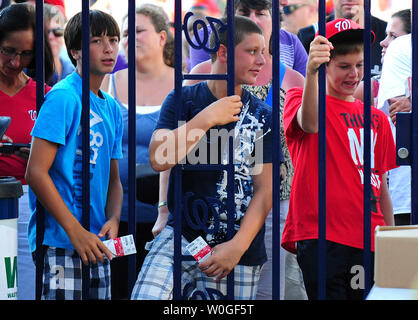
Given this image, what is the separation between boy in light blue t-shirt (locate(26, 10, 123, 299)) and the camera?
292 cm

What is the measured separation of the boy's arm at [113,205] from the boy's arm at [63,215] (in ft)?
0.49

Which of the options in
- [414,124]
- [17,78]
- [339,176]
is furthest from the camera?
[17,78]

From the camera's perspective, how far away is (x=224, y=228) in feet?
10.6

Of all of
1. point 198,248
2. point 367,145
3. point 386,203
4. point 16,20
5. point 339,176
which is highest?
point 16,20

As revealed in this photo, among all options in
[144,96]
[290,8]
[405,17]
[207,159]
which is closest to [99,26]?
[207,159]

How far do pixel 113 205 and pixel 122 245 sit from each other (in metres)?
0.42

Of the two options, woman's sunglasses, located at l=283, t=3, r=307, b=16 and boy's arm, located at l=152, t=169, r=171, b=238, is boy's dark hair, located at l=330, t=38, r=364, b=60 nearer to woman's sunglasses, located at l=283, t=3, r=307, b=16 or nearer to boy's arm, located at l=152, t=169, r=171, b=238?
boy's arm, located at l=152, t=169, r=171, b=238

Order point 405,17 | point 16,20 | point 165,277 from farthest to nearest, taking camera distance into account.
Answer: point 405,17 → point 16,20 → point 165,277

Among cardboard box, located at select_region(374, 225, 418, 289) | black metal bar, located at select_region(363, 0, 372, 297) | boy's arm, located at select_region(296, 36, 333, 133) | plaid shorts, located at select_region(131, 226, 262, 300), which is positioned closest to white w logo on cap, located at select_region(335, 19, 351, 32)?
boy's arm, located at select_region(296, 36, 333, 133)

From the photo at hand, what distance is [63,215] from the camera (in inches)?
114

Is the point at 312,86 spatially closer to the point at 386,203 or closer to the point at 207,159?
the point at 207,159

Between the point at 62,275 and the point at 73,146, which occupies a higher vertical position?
the point at 73,146

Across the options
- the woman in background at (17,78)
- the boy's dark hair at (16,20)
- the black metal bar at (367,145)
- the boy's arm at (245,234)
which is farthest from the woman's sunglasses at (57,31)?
the black metal bar at (367,145)
